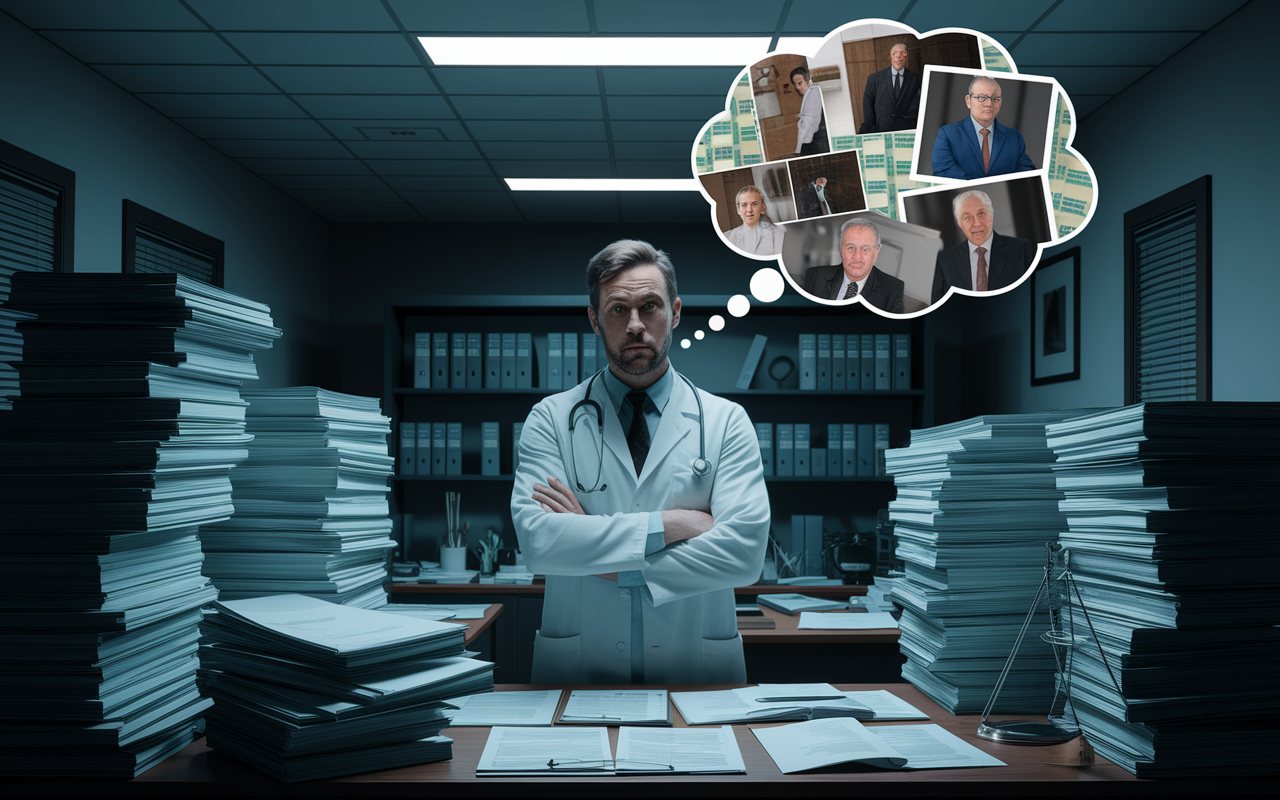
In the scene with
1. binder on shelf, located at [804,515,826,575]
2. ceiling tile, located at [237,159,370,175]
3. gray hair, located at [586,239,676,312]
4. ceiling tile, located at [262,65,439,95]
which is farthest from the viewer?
binder on shelf, located at [804,515,826,575]

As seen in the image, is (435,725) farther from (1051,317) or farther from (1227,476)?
(1051,317)

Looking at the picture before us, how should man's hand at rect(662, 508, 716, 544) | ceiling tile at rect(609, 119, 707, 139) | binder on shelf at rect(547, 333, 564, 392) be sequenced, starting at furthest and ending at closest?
binder on shelf at rect(547, 333, 564, 392), ceiling tile at rect(609, 119, 707, 139), man's hand at rect(662, 508, 716, 544)

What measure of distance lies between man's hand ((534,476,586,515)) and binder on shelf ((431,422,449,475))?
284 cm

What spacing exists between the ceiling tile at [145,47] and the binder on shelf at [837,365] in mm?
3032

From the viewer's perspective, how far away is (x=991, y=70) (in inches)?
50.3

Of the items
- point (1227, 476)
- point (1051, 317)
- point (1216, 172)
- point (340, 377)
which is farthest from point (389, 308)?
point (1227, 476)

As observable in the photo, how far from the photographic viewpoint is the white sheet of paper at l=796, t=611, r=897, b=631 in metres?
2.83

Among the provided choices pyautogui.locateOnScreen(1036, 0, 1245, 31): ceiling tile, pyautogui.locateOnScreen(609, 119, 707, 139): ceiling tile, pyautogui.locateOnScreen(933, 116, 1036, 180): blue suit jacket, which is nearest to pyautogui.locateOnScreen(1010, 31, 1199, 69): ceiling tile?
pyautogui.locateOnScreen(1036, 0, 1245, 31): ceiling tile

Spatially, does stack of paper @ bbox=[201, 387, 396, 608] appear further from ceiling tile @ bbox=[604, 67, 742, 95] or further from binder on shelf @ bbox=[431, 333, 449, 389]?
binder on shelf @ bbox=[431, 333, 449, 389]

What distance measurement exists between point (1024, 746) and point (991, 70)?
105cm

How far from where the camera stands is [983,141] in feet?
4.26

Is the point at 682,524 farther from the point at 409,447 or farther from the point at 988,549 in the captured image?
the point at 409,447

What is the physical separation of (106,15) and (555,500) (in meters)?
2.21

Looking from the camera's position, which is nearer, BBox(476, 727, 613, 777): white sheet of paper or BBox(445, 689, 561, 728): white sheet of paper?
BBox(476, 727, 613, 777): white sheet of paper
